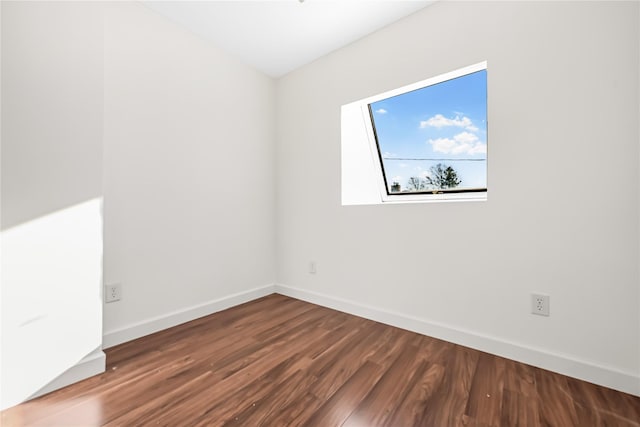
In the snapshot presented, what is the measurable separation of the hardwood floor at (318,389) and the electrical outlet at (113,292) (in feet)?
1.00

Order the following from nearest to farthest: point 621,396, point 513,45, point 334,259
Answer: point 621,396
point 513,45
point 334,259

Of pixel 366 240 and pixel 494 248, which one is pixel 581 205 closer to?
pixel 494 248

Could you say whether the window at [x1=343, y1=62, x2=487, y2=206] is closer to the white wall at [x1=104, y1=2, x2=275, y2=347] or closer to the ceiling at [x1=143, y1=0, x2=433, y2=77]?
the ceiling at [x1=143, y1=0, x2=433, y2=77]

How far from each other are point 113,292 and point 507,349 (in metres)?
2.47

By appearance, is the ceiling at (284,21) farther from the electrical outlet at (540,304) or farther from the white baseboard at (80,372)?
the white baseboard at (80,372)

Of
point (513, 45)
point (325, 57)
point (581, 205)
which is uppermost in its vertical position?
point (325, 57)

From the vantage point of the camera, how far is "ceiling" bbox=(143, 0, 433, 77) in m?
1.95

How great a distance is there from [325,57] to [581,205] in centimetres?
221

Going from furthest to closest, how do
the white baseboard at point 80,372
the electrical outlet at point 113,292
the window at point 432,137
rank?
the window at point 432,137, the electrical outlet at point 113,292, the white baseboard at point 80,372

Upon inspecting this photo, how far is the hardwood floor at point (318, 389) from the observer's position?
1149 millimetres

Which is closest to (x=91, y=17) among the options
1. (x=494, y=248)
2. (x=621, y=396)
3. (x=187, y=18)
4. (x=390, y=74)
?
(x=187, y=18)

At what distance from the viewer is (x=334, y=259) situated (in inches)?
98.5

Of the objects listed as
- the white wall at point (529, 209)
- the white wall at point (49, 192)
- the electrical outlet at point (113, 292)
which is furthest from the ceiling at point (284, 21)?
the electrical outlet at point (113, 292)

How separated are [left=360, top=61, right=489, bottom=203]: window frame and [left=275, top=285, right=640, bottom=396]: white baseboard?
888mm
